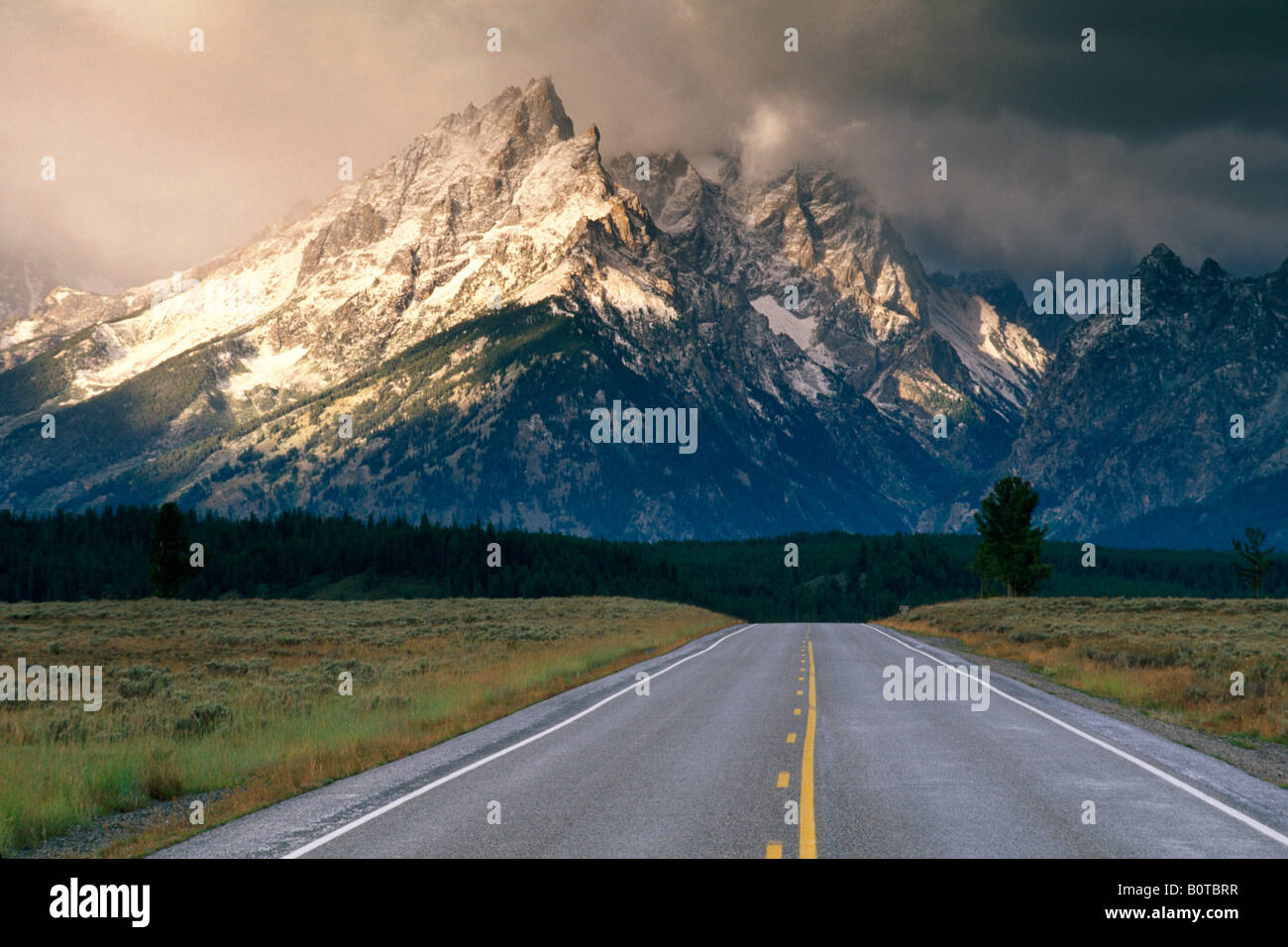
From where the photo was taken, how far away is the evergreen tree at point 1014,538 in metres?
87.1

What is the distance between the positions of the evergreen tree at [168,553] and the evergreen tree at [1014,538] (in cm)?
7145

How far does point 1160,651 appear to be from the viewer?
3262 cm

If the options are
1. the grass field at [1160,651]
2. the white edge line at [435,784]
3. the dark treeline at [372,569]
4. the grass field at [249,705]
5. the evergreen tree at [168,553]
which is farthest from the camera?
the dark treeline at [372,569]

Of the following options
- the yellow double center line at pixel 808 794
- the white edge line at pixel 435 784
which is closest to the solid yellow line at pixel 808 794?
the yellow double center line at pixel 808 794

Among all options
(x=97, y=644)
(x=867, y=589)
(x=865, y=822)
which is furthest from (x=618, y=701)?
(x=867, y=589)

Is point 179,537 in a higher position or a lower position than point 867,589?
higher

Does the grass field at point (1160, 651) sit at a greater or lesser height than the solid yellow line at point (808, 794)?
lesser

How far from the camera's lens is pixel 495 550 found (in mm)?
144500

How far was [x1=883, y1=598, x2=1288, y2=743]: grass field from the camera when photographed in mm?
21938

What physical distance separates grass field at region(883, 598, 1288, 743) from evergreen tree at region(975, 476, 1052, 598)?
17.8 metres

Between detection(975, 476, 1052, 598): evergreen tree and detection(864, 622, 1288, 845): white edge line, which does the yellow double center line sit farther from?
detection(975, 476, 1052, 598): evergreen tree

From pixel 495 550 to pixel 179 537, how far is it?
54.4 m

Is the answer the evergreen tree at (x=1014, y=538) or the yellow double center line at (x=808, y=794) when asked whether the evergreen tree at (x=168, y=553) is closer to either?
the evergreen tree at (x=1014, y=538)
